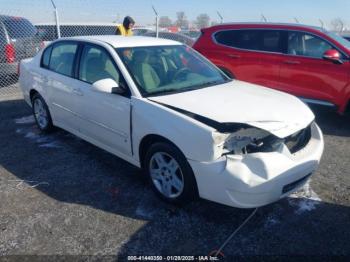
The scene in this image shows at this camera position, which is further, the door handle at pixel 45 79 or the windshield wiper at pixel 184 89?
the door handle at pixel 45 79

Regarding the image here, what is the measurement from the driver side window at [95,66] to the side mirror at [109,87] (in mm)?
169

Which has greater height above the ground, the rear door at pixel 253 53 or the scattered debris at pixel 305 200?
the rear door at pixel 253 53

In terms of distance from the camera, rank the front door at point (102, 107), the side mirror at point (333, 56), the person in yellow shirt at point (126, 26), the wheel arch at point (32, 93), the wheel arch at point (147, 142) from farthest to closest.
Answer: the person in yellow shirt at point (126, 26) → the side mirror at point (333, 56) → the wheel arch at point (32, 93) → the front door at point (102, 107) → the wheel arch at point (147, 142)

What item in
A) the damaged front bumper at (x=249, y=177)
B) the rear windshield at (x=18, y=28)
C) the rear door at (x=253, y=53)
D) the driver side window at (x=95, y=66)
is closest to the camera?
the damaged front bumper at (x=249, y=177)

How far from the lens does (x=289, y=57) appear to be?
6406 mm

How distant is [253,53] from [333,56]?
153cm

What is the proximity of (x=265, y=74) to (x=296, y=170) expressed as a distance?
3.99 meters

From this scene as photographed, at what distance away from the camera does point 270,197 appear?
299 centimetres

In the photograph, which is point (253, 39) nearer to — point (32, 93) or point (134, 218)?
point (32, 93)

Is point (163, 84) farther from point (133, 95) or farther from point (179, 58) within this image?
point (179, 58)

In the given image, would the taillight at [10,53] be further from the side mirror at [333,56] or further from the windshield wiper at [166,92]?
the side mirror at [333,56]

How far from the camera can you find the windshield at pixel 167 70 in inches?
149

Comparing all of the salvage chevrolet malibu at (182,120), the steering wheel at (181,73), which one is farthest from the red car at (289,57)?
the steering wheel at (181,73)

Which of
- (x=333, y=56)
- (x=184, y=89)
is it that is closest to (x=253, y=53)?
(x=333, y=56)
